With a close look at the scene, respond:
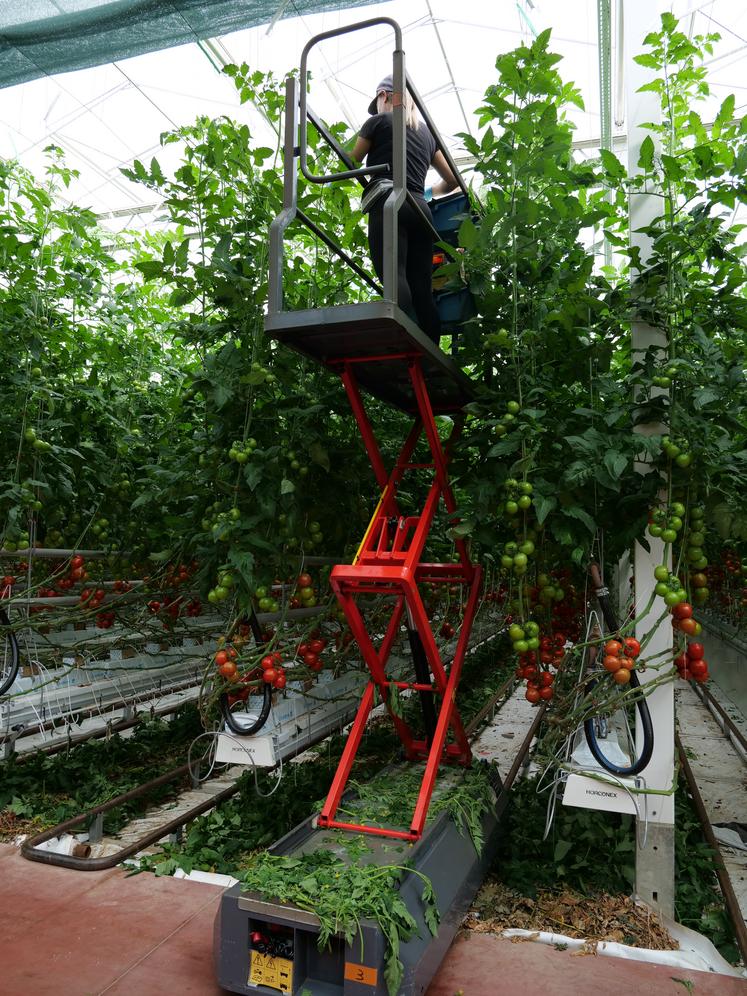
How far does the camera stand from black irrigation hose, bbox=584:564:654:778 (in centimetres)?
328

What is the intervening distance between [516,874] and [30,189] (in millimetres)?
4836

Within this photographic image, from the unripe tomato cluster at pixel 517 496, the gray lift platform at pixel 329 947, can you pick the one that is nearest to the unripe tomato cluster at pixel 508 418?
the unripe tomato cluster at pixel 517 496

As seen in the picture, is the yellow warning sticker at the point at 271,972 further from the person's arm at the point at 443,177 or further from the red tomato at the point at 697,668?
the person's arm at the point at 443,177

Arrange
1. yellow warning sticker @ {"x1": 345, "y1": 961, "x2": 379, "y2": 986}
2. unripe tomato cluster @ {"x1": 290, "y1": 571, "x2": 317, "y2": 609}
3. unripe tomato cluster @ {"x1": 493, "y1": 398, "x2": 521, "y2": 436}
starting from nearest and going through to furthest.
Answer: yellow warning sticker @ {"x1": 345, "y1": 961, "x2": 379, "y2": 986} < unripe tomato cluster @ {"x1": 493, "y1": 398, "x2": 521, "y2": 436} < unripe tomato cluster @ {"x1": 290, "y1": 571, "x2": 317, "y2": 609}

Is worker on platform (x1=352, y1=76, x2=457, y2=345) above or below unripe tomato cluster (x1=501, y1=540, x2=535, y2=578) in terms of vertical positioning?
above

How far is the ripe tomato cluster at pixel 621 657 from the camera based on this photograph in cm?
303

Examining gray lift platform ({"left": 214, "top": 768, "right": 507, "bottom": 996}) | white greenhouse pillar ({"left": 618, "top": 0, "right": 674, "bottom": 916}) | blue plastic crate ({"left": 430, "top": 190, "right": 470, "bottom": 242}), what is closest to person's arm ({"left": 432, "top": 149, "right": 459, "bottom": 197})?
blue plastic crate ({"left": 430, "top": 190, "right": 470, "bottom": 242})

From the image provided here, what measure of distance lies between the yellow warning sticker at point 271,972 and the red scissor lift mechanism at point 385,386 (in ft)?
2.29

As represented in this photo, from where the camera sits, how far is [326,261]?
4.34 m

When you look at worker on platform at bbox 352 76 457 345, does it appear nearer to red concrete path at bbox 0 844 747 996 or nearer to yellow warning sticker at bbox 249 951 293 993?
yellow warning sticker at bbox 249 951 293 993

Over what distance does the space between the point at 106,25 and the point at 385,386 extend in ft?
8.31

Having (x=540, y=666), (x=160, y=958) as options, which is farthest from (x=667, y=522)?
(x=160, y=958)

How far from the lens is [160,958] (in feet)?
9.65

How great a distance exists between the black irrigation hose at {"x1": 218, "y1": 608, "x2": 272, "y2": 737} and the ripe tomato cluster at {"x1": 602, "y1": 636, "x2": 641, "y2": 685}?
1839 mm
